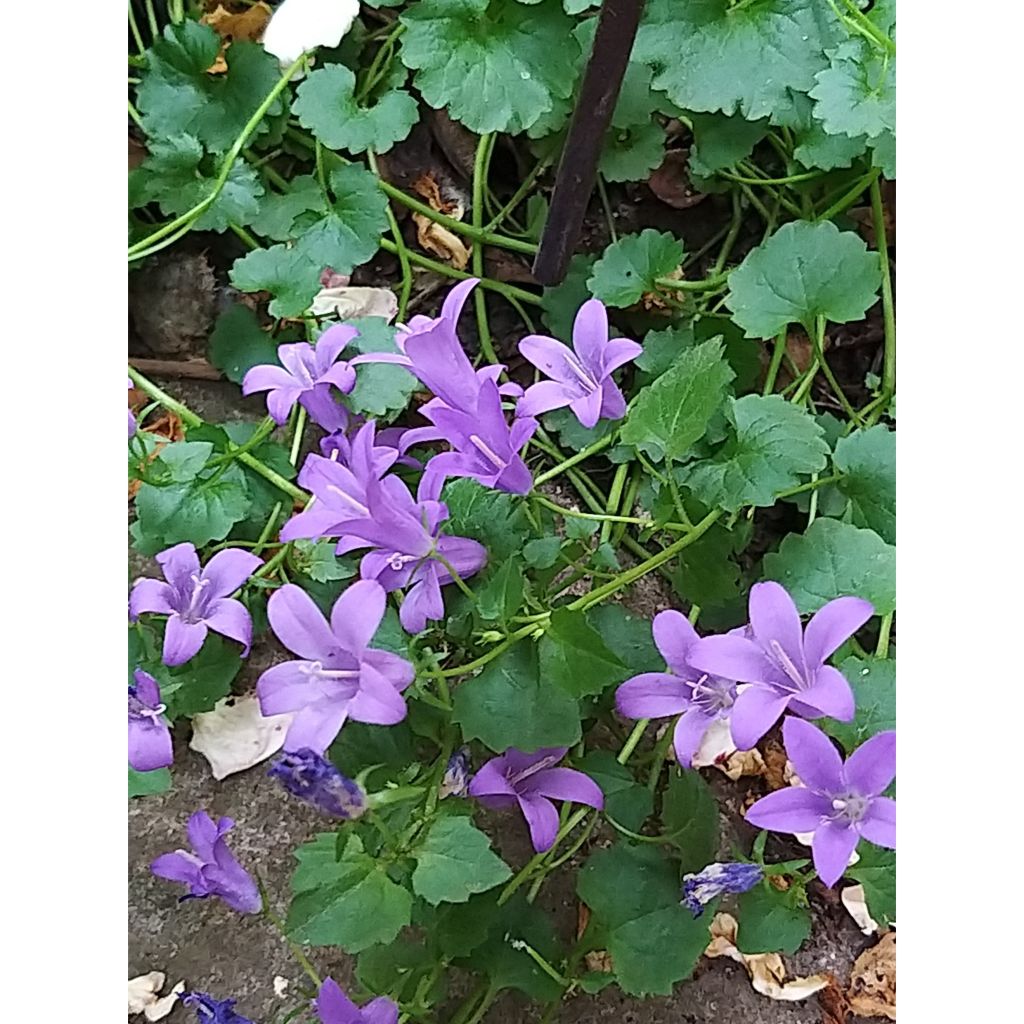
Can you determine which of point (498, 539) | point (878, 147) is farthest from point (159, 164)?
point (878, 147)

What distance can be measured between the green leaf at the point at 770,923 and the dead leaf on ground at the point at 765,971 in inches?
6.0

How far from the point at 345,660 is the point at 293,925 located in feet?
0.51

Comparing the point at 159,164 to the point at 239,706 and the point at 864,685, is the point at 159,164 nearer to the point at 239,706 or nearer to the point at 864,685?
the point at 239,706

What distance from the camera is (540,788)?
73 centimetres

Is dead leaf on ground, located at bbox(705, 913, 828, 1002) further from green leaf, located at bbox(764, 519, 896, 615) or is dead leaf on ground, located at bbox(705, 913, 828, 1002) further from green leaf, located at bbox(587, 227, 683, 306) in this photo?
green leaf, located at bbox(587, 227, 683, 306)

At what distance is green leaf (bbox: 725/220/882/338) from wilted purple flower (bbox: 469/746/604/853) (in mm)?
350

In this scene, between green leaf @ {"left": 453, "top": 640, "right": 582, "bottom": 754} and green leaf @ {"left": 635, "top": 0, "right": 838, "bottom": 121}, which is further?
green leaf @ {"left": 635, "top": 0, "right": 838, "bottom": 121}

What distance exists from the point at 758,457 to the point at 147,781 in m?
0.49

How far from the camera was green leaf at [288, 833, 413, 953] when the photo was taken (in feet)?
2.05

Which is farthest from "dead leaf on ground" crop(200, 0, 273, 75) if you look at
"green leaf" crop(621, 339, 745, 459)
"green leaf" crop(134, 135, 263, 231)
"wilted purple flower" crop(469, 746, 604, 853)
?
"wilted purple flower" crop(469, 746, 604, 853)

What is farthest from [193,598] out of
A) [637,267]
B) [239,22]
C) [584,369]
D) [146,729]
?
[239,22]

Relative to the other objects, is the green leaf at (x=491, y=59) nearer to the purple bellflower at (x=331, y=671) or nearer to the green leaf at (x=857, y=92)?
the green leaf at (x=857, y=92)

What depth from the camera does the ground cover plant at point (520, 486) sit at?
25.1 inches

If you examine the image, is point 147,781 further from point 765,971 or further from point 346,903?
point 765,971
